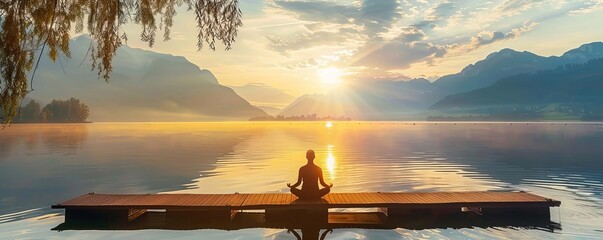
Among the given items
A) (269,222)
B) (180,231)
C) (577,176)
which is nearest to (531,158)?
(577,176)

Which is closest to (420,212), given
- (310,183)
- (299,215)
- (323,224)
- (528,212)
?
(323,224)

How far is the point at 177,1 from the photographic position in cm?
992

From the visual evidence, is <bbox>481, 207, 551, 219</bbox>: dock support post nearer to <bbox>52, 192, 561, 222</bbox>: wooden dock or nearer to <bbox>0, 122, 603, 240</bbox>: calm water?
<bbox>52, 192, 561, 222</bbox>: wooden dock

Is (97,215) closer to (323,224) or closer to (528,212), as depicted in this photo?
(323,224)

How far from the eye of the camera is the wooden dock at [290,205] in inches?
701

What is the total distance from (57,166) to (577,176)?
4934 centimetres

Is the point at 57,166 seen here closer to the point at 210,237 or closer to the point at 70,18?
the point at 210,237

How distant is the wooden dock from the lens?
1781cm

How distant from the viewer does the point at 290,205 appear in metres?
17.4

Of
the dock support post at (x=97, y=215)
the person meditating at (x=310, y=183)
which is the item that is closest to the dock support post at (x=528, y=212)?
the person meditating at (x=310, y=183)

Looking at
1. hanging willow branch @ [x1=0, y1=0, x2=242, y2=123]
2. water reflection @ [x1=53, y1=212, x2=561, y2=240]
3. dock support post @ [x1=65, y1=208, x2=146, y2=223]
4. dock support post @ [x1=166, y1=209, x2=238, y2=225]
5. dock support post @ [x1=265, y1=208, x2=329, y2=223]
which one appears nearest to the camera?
hanging willow branch @ [x1=0, y1=0, x2=242, y2=123]

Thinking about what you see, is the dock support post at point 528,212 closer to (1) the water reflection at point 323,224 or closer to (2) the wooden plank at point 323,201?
(1) the water reflection at point 323,224

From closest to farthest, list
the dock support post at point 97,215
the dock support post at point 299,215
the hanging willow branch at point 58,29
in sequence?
1. the hanging willow branch at point 58,29
2. the dock support post at point 299,215
3. the dock support post at point 97,215

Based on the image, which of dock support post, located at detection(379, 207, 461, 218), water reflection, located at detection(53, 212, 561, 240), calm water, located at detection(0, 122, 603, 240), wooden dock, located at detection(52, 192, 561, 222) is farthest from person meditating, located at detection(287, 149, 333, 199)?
dock support post, located at detection(379, 207, 461, 218)
